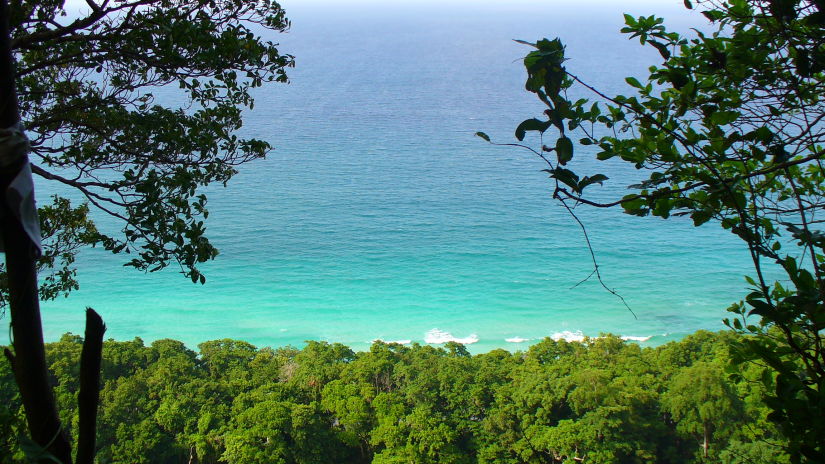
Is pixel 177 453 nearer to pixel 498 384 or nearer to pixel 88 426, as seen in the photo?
pixel 498 384

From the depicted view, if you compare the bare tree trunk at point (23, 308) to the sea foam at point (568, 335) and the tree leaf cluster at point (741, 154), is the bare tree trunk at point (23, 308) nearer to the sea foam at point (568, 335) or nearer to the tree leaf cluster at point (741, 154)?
the tree leaf cluster at point (741, 154)

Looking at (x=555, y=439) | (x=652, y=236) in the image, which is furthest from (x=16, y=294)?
(x=652, y=236)

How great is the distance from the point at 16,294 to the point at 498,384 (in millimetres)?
9872

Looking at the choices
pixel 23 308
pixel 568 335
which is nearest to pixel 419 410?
pixel 568 335

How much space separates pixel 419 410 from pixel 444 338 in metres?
7.18

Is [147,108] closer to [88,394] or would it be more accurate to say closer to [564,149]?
[88,394]

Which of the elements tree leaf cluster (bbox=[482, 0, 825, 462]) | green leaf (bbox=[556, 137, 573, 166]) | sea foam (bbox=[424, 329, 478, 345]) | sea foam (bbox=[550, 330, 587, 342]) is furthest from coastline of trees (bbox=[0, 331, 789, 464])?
green leaf (bbox=[556, 137, 573, 166])

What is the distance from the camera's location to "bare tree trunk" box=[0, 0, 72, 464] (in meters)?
1.27

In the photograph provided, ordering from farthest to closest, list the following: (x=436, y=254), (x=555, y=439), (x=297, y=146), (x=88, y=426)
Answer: (x=297, y=146) < (x=436, y=254) < (x=555, y=439) < (x=88, y=426)

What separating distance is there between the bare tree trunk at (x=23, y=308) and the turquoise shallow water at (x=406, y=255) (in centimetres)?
1559

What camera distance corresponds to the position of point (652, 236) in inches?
933

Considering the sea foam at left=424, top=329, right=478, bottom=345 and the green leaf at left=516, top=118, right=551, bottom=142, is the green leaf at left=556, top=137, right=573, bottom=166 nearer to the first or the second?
the green leaf at left=516, top=118, right=551, bottom=142

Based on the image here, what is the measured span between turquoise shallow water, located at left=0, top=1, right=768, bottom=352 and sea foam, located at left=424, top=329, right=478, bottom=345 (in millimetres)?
68

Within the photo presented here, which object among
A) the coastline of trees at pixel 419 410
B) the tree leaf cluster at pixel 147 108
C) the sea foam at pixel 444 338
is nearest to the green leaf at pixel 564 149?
the tree leaf cluster at pixel 147 108
